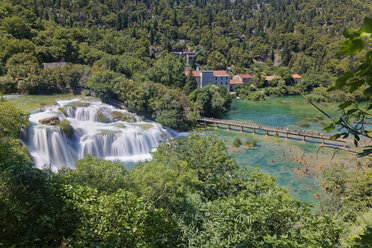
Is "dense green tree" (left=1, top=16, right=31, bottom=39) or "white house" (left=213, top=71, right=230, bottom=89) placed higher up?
"dense green tree" (left=1, top=16, right=31, bottom=39)

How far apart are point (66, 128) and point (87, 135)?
5.24 feet

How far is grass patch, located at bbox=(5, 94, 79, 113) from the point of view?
19.7 m

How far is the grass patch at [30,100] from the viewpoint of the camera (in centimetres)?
1972

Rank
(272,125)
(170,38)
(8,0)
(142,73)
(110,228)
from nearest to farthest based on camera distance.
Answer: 1. (110,228)
2. (272,125)
3. (142,73)
4. (8,0)
5. (170,38)

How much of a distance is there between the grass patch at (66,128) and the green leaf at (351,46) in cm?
1904

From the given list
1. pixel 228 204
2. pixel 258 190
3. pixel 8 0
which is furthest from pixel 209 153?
pixel 8 0

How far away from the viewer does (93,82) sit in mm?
25922

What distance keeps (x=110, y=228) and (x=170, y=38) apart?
74.8 m

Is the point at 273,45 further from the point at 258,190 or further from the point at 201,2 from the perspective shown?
the point at 258,190

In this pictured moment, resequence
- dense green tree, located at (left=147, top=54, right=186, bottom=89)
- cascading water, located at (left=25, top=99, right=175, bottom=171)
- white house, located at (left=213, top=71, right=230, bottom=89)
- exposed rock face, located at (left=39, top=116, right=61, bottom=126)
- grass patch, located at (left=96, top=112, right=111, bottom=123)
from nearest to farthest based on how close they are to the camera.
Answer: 1. cascading water, located at (left=25, top=99, right=175, bottom=171)
2. exposed rock face, located at (left=39, top=116, right=61, bottom=126)
3. grass patch, located at (left=96, top=112, right=111, bottom=123)
4. dense green tree, located at (left=147, top=54, right=186, bottom=89)
5. white house, located at (left=213, top=71, right=230, bottom=89)

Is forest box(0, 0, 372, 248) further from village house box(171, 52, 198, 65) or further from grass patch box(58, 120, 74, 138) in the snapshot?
grass patch box(58, 120, 74, 138)

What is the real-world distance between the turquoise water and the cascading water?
7.62m

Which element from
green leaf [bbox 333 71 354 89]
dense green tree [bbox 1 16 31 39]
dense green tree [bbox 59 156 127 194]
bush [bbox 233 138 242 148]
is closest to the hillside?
dense green tree [bbox 1 16 31 39]

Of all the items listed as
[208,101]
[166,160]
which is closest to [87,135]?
[166,160]
